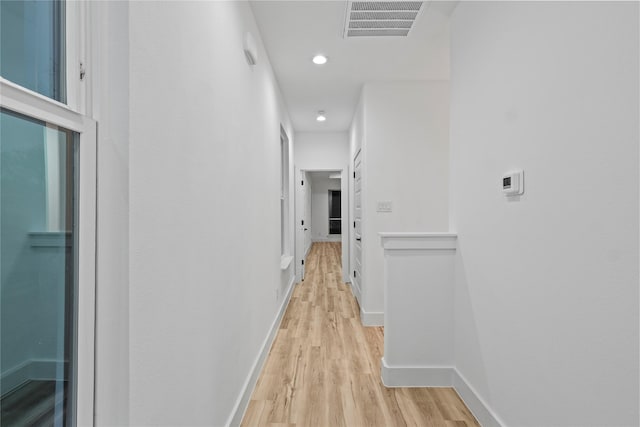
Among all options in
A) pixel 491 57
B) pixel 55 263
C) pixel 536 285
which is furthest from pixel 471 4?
pixel 55 263

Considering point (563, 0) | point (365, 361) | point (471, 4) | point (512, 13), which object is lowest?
point (365, 361)

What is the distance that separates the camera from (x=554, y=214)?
133 centimetres

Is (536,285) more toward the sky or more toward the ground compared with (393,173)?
→ more toward the ground

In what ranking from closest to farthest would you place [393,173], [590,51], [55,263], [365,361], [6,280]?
[6,280] → [55,263] → [590,51] → [365,361] → [393,173]

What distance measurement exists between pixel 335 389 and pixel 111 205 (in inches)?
79.0

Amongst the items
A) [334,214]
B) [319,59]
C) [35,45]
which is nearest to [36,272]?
[35,45]

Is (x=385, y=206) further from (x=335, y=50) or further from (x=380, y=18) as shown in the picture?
(x=380, y=18)

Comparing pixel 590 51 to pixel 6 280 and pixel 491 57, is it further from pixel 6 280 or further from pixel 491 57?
pixel 6 280

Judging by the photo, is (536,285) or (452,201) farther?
(452,201)

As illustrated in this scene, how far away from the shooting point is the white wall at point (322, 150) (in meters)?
6.04

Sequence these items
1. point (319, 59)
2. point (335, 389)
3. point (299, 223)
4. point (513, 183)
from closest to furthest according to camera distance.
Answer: point (513, 183), point (335, 389), point (319, 59), point (299, 223)

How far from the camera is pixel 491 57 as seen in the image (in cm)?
185

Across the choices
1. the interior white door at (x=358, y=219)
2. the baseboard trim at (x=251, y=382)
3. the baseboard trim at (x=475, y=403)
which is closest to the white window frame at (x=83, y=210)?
the baseboard trim at (x=251, y=382)

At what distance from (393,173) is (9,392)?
3.49 metres
